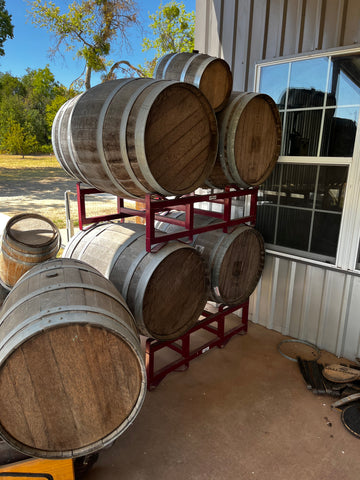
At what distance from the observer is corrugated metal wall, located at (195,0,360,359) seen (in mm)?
3566

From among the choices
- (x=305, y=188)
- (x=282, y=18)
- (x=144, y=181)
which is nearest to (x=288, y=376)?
(x=305, y=188)

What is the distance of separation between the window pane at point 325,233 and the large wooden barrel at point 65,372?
2.82 m

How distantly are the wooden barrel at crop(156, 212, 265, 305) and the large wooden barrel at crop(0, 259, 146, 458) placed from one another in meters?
1.65

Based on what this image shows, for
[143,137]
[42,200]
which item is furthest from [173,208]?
[42,200]

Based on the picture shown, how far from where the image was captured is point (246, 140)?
10.7 ft

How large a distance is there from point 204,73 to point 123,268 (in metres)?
1.93

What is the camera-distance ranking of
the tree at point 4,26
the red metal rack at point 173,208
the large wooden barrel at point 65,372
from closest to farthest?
the large wooden barrel at point 65,372 → the red metal rack at point 173,208 → the tree at point 4,26

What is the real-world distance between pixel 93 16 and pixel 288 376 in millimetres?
14674

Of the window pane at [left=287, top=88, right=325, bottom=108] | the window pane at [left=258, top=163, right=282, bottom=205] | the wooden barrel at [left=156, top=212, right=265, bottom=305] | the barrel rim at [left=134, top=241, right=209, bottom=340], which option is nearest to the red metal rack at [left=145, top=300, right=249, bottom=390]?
the barrel rim at [left=134, top=241, right=209, bottom=340]

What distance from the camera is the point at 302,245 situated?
13.5ft

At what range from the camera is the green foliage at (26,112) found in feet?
109

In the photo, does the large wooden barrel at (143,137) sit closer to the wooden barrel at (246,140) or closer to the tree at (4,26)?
the wooden barrel at (246,140)

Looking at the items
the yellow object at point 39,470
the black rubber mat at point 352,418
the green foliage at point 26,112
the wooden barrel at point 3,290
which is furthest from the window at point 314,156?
the green foliage at point 26,112

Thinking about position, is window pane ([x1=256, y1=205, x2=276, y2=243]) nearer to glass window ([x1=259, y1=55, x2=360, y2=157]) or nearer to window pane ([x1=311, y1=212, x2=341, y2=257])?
window pane ([x1=311, y1=212, x2=341, y2=257])
